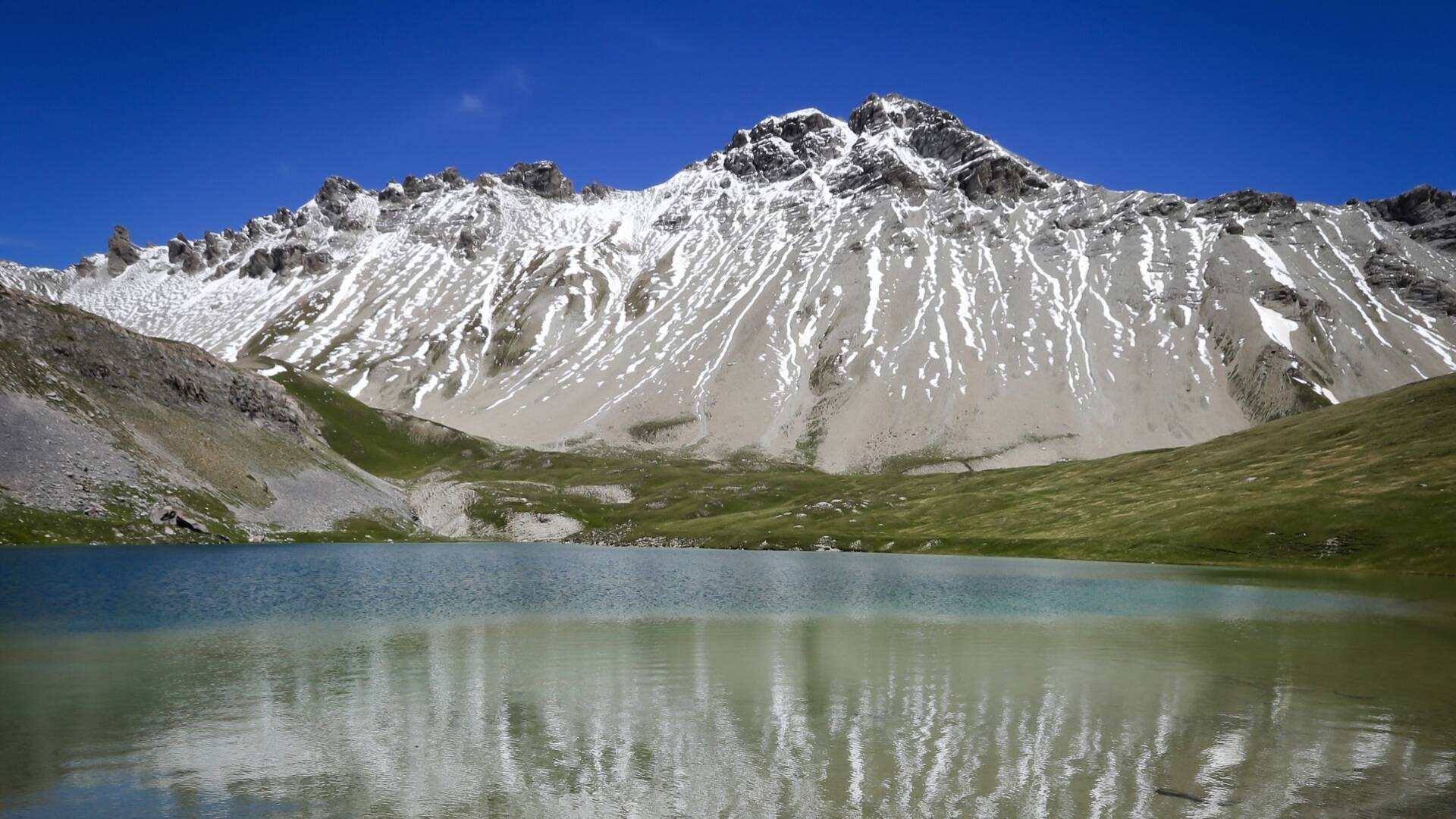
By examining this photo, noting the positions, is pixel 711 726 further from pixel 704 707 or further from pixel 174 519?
pixel 174 519

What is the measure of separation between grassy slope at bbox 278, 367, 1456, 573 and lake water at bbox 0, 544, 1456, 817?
55.8 meters

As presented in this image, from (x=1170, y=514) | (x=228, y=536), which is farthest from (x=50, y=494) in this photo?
(x=1170, y=514)

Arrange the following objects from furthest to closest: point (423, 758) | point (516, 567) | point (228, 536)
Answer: point (228, 536) < point (516, 567) < point (423, 758)

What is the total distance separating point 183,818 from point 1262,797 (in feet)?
77.2

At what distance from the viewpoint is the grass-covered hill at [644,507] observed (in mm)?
105500

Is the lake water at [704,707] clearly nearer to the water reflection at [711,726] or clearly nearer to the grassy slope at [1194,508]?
the water reflection at [711,726]

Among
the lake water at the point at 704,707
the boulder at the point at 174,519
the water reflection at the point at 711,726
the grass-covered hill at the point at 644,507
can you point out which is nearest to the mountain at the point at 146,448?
the boulder at the point at 174,519

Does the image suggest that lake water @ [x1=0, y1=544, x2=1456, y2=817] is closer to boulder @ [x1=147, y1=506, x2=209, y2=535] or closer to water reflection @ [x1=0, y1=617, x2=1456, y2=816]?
water reflection @ [x1=0, y1=617, x2=1456, y2=816]

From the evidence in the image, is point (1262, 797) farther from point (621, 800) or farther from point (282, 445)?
point (282, 445)

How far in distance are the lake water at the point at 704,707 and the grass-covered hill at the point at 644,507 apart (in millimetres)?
52982

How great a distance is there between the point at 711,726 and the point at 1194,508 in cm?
13115

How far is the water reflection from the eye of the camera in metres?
20.0

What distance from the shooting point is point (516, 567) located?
315 feet

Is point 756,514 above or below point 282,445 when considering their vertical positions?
below
